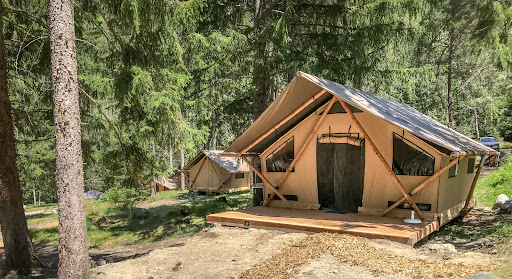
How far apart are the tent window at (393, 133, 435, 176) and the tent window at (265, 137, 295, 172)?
2.50 meters

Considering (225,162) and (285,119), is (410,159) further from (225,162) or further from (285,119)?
(225,162)

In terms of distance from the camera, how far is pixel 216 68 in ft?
44.7

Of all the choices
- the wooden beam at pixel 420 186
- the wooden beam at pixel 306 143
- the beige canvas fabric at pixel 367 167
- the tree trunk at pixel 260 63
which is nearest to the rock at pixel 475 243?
the beige canvas fabric at pixel 367 167

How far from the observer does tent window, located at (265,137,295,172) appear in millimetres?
9242

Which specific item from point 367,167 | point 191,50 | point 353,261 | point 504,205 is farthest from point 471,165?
point 191,50

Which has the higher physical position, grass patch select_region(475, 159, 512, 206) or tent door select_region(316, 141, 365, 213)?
tent door select_region(316, 141, 365, 213)

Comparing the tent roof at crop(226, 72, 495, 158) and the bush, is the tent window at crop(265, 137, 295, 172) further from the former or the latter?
the bush

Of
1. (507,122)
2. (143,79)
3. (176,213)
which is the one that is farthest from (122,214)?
(507,122)

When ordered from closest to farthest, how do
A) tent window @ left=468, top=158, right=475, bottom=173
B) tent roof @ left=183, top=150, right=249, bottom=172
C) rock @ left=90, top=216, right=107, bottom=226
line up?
tent window @ left=468, top=158, right=475, bottom=173 < rock @ left=90, top=216, right=107, bottom=226 < tent roof @ left=183, top=150, right=249, bottom=172

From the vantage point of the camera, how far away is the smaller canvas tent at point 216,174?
1964 cm

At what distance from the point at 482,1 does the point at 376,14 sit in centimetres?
287

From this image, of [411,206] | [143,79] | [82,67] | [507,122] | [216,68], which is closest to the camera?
[411,206]

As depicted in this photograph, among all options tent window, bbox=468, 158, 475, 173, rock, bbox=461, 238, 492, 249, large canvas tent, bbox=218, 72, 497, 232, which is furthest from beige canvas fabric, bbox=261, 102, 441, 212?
tent window, bbox=468, 158, 475, 173

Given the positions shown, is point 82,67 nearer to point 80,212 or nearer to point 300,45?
point 80,212
